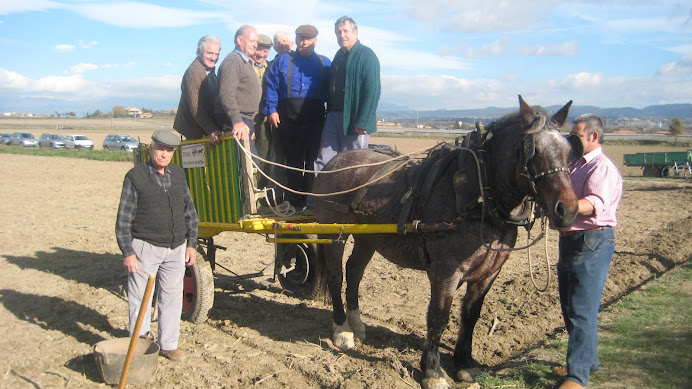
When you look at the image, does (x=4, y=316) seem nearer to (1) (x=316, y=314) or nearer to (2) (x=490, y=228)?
(1) (x=316, y=314)

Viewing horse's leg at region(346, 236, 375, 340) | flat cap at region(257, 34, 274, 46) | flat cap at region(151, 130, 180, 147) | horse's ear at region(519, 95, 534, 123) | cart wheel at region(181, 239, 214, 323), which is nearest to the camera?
horse's ear at region(519, 95, 534, 123)

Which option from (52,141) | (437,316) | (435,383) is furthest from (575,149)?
(52,141)

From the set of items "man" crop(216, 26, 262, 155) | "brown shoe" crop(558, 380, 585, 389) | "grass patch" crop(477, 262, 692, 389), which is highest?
"man" crop(216, 26, 262, 155)

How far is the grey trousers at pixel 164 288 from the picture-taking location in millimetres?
4711

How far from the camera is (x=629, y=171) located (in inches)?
1068

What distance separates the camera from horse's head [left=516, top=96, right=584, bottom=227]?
3639 millimetres

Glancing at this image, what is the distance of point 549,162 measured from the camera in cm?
374

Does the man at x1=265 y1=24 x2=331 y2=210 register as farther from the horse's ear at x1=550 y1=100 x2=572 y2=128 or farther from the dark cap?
the horse's ear at x1=550 y1=100 x2=572 y2=128

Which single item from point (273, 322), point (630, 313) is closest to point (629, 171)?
point (630, 313)

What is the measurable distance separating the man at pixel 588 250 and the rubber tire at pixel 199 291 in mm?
3680

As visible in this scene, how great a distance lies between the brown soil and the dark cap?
3117mm

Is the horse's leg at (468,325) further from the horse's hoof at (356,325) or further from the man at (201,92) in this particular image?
the man at (201,92)

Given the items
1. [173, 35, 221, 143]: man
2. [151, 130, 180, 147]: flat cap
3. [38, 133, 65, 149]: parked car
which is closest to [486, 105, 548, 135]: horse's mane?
[151, 130, 180, 147]: flat cap

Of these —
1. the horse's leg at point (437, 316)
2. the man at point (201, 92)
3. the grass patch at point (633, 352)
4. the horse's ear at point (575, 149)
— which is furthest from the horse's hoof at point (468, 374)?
the man at point (201, 92)
